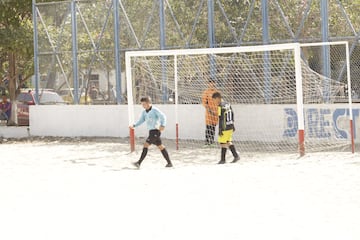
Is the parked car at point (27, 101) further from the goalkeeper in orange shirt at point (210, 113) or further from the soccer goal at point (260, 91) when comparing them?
the goalkeeper in orange shirt at point (210, 113)

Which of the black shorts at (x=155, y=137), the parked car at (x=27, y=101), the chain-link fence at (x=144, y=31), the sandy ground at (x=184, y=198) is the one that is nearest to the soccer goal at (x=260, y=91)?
the chain-link fence at (x=144, y=31)

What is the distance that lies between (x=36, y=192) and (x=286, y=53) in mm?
8817

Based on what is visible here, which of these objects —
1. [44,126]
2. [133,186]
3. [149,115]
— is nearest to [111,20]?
[44,126]

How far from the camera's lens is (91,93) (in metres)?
23.0

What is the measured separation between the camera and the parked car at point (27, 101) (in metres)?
24.1

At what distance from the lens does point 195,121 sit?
2056 centimetres

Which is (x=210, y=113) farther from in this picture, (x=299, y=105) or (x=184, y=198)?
(x=184, y=198)

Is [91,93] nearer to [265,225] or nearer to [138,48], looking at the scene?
[138,48]

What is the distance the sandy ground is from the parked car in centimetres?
703

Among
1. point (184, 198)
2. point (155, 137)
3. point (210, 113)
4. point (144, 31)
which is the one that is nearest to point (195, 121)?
point (210, 113)

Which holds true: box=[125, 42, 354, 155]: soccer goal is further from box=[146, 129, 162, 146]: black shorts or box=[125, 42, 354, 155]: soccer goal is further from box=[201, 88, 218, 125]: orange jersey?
box=[146, 129, 162, 146]: black shorts

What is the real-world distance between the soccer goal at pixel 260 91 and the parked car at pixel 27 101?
3475 mm

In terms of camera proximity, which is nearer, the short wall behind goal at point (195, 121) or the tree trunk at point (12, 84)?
the short wall behind goal at point (195, 121)

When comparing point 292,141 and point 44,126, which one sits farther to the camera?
point 44,126
